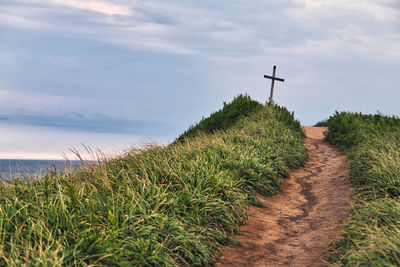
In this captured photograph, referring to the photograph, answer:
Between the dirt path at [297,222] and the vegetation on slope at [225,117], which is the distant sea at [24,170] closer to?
the dirt path at [297,222]

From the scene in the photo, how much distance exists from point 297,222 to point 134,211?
3.72 meters

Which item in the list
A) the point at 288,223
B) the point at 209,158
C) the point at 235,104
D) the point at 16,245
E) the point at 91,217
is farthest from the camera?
the point at 235,104

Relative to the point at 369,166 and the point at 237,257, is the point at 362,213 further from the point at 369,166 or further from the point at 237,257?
the point at 369,166

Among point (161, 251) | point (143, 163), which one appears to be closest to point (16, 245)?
point (161, 251)

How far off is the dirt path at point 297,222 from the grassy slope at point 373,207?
0.40m

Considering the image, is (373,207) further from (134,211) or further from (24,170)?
(24,170)

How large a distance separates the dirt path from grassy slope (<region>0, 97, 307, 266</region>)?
323 mm

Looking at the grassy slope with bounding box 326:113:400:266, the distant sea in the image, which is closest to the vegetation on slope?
the grassy slope with bounding box 326:113:400:266

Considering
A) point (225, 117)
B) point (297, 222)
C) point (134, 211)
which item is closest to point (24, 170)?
point (134, 211)

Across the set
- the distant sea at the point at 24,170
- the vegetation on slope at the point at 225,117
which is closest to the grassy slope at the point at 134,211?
the distant sea at the point at 24,170

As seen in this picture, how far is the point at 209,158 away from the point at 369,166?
4089 mm

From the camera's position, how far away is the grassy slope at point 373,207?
4750 millimetres

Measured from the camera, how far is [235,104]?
68.6 ft

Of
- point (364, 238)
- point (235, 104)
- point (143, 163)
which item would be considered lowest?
point (364, 238)
